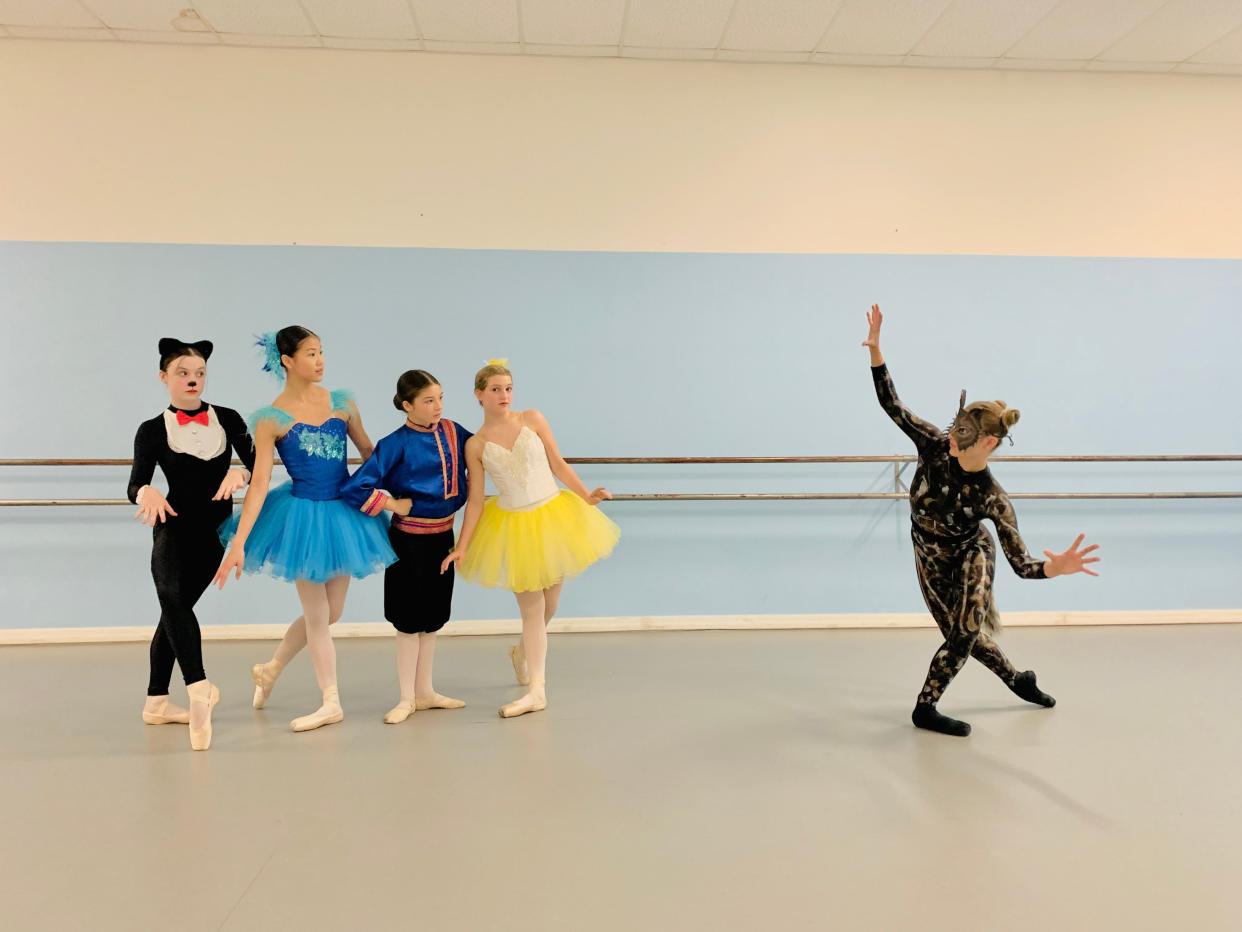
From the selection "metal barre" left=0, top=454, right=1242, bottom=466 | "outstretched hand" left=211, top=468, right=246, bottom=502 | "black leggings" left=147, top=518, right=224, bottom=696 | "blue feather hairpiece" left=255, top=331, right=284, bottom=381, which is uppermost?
"blue feather hairpiece" left=255, top=331, right=284, bottom=381

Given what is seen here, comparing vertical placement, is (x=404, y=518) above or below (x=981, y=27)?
below

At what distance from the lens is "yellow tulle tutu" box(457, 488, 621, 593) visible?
2822 millimetres

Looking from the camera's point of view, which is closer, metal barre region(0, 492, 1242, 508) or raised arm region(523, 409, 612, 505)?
raised arm region(523, 409, 612, 505)

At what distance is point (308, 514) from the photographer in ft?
8.99

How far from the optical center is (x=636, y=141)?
410 cm

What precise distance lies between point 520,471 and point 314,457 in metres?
0.67

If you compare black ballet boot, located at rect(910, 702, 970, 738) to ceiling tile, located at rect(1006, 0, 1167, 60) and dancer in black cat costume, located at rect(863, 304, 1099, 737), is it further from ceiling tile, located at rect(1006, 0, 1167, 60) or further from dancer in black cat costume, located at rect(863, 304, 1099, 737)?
ceiling tile, located at rect(1006, 0, 1167, 60)

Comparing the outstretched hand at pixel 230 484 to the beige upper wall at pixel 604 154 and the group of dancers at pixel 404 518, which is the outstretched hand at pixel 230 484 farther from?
the beige upper wall at pixel 604 154

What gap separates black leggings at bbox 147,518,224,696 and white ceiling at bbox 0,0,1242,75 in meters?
2.39

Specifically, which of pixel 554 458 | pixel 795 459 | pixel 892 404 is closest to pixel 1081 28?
pixel 795 459

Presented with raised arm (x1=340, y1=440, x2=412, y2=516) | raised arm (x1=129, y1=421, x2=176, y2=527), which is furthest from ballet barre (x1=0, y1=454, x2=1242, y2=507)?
raised arm (x1=340, y1=440, x2=412, y2=516)

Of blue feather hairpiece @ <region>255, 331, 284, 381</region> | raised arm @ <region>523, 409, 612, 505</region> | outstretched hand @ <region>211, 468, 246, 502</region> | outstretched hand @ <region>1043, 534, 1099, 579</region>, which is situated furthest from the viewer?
raised arm @ <region>523, 409, 612, 505</region>

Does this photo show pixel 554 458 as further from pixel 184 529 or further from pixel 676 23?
pixel 676 23

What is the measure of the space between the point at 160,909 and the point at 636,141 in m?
3.59
